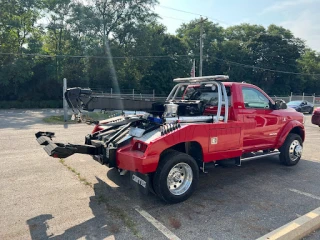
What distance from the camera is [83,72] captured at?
93.8 feet

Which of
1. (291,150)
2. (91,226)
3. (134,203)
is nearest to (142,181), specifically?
(134,203)

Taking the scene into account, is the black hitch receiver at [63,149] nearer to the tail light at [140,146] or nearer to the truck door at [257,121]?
the tail light at [140,146]

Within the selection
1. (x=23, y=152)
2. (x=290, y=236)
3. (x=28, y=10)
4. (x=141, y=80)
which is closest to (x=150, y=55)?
(x=141, y=80)

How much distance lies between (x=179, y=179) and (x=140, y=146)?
87cm

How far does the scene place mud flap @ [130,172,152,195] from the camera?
12.8 feet

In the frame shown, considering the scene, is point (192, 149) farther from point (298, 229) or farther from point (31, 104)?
point (31, 104)

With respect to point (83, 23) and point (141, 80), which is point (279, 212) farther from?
point (141, 80)

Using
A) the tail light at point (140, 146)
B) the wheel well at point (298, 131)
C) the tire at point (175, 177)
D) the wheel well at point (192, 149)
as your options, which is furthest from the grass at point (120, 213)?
the wheel well at point (298, 131)

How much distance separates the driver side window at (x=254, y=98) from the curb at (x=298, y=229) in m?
2.49

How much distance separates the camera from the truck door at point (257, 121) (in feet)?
17.8

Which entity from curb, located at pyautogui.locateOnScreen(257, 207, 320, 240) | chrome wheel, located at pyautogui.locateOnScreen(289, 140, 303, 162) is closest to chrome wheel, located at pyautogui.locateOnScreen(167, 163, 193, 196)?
curb, located at pyautogui.locateOnScreen(257, 207, 320, 240)

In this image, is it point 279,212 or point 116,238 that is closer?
point 116,238

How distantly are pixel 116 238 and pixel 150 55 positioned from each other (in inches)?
1182

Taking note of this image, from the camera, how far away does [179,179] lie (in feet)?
14.1
